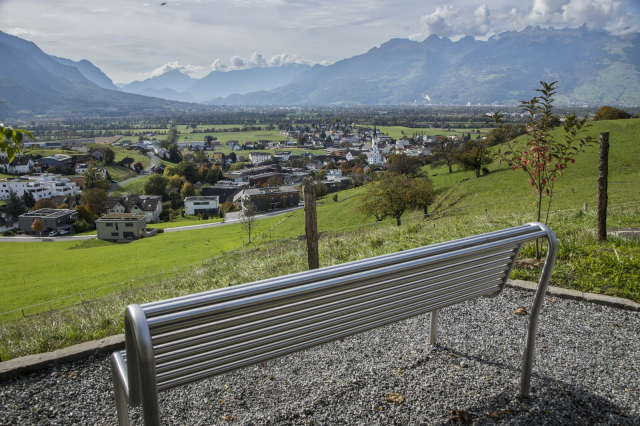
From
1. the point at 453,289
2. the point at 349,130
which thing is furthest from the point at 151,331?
the point at 349,130

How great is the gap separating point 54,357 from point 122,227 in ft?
152

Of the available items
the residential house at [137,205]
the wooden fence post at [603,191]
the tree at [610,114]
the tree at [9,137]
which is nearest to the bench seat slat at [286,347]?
the tree at [9,137]

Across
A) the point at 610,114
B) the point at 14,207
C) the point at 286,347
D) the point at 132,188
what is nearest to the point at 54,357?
the point at 286,347

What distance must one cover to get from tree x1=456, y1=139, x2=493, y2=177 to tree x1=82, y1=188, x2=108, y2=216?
50359mm

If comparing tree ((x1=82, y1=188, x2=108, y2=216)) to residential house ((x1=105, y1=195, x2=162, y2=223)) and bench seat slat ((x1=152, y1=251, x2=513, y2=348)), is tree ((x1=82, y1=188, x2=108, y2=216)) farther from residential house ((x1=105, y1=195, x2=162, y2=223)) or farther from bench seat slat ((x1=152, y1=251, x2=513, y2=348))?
bench seat slat ((x1=152, y1=251, x2=513, y2=348))

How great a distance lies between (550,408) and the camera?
2354 mm

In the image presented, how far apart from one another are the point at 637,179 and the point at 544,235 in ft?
96.6

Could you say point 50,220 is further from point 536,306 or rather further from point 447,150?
point 536,306

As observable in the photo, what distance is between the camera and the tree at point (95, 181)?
76062 mm

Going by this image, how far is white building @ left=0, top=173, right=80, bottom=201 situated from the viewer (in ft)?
242

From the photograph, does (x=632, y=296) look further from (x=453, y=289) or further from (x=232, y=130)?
(x=232, y=130)

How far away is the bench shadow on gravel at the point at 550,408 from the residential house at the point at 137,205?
6324 centimetres

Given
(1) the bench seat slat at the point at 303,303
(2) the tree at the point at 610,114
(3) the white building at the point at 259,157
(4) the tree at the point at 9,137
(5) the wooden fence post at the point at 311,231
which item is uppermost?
(2) the tree at the point at 610,114

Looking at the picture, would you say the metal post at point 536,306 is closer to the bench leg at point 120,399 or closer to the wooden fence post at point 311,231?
the bench leg at point 120,399
